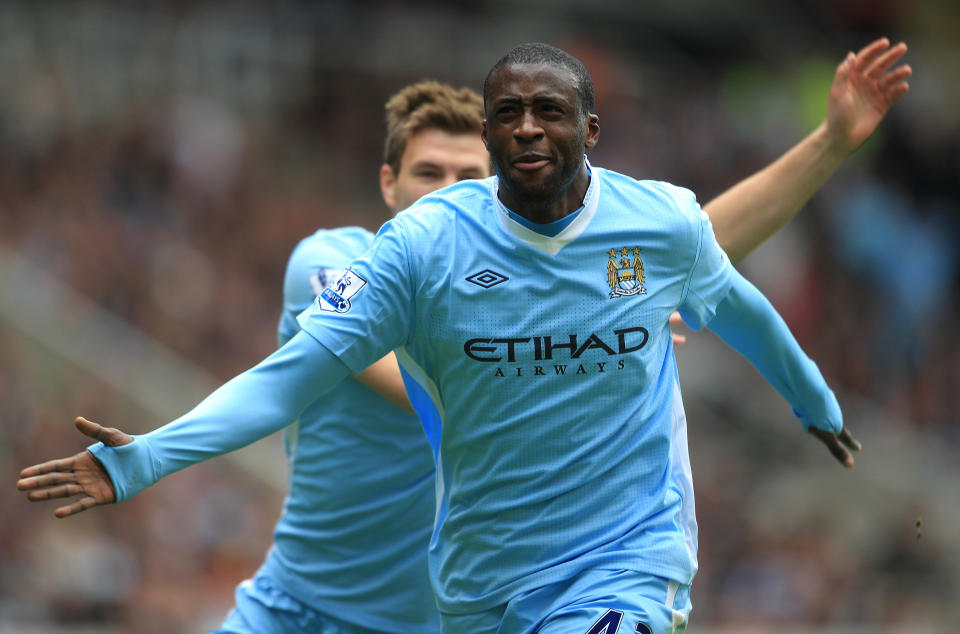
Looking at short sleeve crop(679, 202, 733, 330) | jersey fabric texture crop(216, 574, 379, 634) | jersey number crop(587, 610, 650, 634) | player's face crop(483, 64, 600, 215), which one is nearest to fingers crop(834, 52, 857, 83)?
short sleeve crop(679, 202, 733, 330)

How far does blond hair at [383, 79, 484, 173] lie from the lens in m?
5.46

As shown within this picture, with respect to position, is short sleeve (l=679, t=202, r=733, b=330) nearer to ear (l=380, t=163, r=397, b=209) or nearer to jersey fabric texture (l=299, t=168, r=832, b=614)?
jersey fabric texture (l=299, t=168, r=832, b=614)

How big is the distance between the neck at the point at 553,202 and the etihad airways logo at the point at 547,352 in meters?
0.37

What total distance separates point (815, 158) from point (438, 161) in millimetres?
1736

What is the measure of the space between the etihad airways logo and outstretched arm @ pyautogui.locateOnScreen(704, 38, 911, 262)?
2.03m

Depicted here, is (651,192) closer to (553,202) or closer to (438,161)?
(553,202)

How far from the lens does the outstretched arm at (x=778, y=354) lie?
4.50 metres

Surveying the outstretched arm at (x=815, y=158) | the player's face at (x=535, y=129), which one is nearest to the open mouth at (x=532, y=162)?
the player's face at (x=535, y=129)

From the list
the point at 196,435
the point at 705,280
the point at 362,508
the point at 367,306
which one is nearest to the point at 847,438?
the point at 705,280

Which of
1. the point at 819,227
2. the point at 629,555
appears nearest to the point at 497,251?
the point at 629,555

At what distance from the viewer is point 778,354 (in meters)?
4.69

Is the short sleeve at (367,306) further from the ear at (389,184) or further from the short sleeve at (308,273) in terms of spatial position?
the ear at (389,184)

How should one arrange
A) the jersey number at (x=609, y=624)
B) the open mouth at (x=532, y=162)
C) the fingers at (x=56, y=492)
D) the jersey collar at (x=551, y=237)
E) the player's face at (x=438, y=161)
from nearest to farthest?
the fingers at (x=56, y=492)
the jersey number at (x=609, y=624)
the open mouth at (x=532, y=162)
the jersey collar at (x=551, y=237)
the player's face at (x=438, y=161)

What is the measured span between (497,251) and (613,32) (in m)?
15.8
